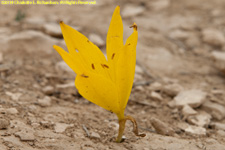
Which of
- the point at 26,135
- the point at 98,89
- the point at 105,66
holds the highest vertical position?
the point at 105,66

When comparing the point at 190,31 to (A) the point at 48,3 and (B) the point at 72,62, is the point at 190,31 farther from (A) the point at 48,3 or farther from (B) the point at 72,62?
(B) the point at 72,62

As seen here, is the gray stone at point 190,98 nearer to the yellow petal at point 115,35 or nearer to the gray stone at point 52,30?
the yellow petal at point 115,35

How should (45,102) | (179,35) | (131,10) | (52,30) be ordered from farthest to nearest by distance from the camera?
(131,10) → (179,35) → (52,30) → (45,102)

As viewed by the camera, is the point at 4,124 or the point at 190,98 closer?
the point at 4,124

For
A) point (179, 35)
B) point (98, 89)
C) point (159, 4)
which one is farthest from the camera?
point (159, 4)

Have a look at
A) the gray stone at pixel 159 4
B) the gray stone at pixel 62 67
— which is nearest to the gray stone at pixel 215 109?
the gray stone at pixel 62 67

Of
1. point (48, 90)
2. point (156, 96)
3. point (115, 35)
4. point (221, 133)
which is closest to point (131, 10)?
point (156, 96)

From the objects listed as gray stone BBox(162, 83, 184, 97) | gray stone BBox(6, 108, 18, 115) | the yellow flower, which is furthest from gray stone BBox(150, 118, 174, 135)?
gray stone BBox(6, 108, 18, 115)

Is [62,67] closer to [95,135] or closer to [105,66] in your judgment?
[95,135]

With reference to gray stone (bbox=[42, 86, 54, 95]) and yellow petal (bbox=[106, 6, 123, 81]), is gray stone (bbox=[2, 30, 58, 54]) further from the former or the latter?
yellow petal (bbox=[106, 6, 123, 81])
